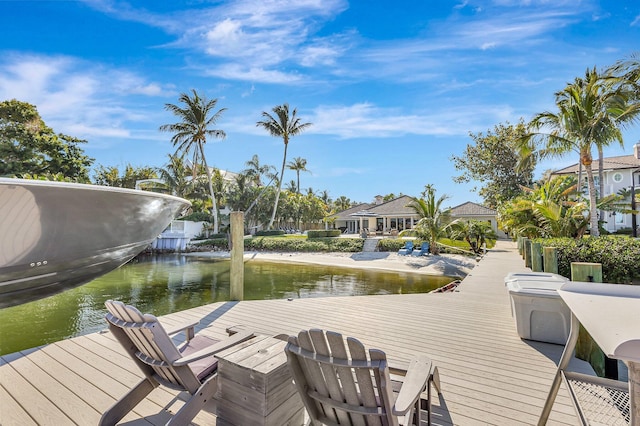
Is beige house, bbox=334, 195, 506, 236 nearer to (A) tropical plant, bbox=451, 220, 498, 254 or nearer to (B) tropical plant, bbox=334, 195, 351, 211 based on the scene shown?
(A) tropical plant, bbox=451, 220, 498, 254

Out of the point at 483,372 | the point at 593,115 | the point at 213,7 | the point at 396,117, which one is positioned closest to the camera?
the point at 483,372

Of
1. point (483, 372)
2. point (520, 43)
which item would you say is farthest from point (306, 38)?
point (483, 372)

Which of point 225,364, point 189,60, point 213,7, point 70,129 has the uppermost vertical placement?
point 70,129

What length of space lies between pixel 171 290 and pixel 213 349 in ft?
29.6

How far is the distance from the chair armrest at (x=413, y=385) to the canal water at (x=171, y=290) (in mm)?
4162

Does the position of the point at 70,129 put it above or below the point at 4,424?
above

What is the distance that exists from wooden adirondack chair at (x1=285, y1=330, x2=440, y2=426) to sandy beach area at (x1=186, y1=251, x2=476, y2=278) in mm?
11643

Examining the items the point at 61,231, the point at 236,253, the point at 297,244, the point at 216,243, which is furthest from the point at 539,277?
the point at 216,243

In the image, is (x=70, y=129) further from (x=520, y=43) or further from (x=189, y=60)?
(x=520, y=43)

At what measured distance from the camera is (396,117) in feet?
47.6

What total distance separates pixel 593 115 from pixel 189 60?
12.7 m

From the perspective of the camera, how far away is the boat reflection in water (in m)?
1.59

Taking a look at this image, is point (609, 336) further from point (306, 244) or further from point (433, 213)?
point (306, 244)

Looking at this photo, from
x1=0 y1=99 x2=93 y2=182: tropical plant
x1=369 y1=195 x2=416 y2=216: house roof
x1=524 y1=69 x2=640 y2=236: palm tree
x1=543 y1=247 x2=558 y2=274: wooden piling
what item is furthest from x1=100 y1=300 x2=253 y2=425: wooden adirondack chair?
x1=369 y1=195 x2=416 y2=216: house roof
